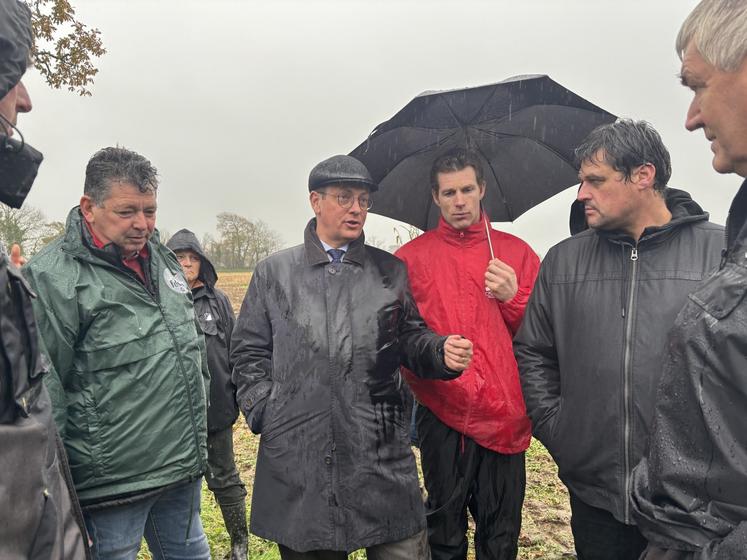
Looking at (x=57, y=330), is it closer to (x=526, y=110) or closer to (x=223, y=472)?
(x=223, y=472)

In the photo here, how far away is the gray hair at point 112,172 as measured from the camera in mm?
2541

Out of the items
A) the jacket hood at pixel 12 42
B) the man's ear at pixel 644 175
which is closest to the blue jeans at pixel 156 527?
the jacket hood at pixel 12 42

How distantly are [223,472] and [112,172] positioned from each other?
2498 millimetres

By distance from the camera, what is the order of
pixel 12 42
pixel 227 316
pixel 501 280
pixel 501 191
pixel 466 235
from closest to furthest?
Answer: pixel 12 42
pixel 501 280
pixel 466 235
pixel 501 191
pixel 227 316

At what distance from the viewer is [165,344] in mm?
2512

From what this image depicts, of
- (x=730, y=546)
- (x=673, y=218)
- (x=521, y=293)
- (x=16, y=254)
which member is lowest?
(x=730, y=546)

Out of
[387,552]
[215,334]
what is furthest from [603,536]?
[215,334]

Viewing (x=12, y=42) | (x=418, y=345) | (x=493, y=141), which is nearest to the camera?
(x=12, y=42)

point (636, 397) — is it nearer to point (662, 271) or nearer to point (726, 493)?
point (662, 271)

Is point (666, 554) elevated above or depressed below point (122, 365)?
below

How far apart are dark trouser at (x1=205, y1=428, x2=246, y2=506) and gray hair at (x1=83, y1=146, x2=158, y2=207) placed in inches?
86.0

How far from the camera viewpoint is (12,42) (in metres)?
1.28

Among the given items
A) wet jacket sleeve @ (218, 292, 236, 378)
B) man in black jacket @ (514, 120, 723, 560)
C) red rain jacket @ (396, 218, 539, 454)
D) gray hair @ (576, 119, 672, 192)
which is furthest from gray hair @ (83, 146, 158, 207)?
gray hair @ (576, 119, 672, 192)

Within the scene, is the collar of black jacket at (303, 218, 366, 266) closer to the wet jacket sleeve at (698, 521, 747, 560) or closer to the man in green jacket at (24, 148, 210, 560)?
the man in green jacket at (24, 148, 210, 560)
